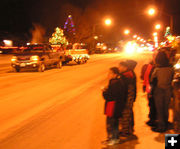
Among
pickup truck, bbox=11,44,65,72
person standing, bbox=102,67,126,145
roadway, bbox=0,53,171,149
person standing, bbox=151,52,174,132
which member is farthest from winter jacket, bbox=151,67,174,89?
pickup truck, bbox=11,44,65,72

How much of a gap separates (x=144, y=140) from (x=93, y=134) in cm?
103

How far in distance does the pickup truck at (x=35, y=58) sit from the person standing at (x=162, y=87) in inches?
530

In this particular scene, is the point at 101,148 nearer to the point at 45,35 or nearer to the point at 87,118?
the point at 87,118

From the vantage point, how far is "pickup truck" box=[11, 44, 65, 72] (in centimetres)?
1852

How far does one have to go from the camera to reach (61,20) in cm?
5566

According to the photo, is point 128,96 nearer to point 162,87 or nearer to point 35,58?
Answer: point 162,87

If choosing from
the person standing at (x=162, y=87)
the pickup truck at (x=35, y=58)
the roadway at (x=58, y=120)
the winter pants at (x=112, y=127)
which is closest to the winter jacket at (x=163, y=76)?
the person standing at (x=162, y=87)

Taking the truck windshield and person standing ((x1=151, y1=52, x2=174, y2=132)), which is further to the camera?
the truck windshield

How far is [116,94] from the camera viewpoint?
15.7 feet

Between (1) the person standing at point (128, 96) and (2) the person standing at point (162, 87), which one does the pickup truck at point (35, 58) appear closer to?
(2) the person standing at point (162, 87)

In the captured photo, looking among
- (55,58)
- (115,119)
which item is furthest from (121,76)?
(55,58)

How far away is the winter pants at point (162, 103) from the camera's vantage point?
5.82m

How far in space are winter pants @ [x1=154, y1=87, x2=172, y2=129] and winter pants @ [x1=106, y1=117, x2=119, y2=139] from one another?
3.92 feet

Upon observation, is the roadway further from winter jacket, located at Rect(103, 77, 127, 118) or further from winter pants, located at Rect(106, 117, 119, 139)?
winter jacket, located at Rect(103, 77, 127, 118)
